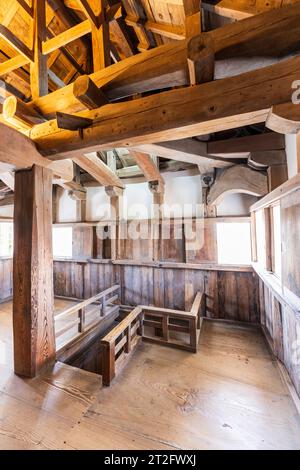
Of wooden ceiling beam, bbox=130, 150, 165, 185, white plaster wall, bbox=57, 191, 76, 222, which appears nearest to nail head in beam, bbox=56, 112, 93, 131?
wooden ceiling beam, bbox=130, 150, 165, 185

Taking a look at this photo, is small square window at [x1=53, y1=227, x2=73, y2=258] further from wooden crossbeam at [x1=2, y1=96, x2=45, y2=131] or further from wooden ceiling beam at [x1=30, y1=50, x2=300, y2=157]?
wooden ceiling beam at [x1=30, y1=50, x2=300, y2=157]

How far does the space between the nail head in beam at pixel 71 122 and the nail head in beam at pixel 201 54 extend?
2.94ft

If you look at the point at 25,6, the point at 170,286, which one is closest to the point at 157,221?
the point at 170,286

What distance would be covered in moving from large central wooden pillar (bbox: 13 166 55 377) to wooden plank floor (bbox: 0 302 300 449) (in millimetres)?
200

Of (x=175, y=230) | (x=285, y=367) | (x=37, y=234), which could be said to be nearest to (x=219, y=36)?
(x=37, y=234)

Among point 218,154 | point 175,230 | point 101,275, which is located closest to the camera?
point 218,154

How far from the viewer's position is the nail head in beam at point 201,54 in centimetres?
100

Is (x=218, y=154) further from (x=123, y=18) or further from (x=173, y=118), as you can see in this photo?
(x=123, y=18)

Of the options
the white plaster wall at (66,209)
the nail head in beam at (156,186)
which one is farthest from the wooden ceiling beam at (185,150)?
the white plaster wall at (66,209)

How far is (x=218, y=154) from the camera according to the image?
2.41 m

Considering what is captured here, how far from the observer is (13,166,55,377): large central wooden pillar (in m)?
1.71

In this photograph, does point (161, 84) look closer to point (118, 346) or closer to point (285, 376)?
point (118, 346)

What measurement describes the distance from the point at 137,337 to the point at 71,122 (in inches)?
96.2
